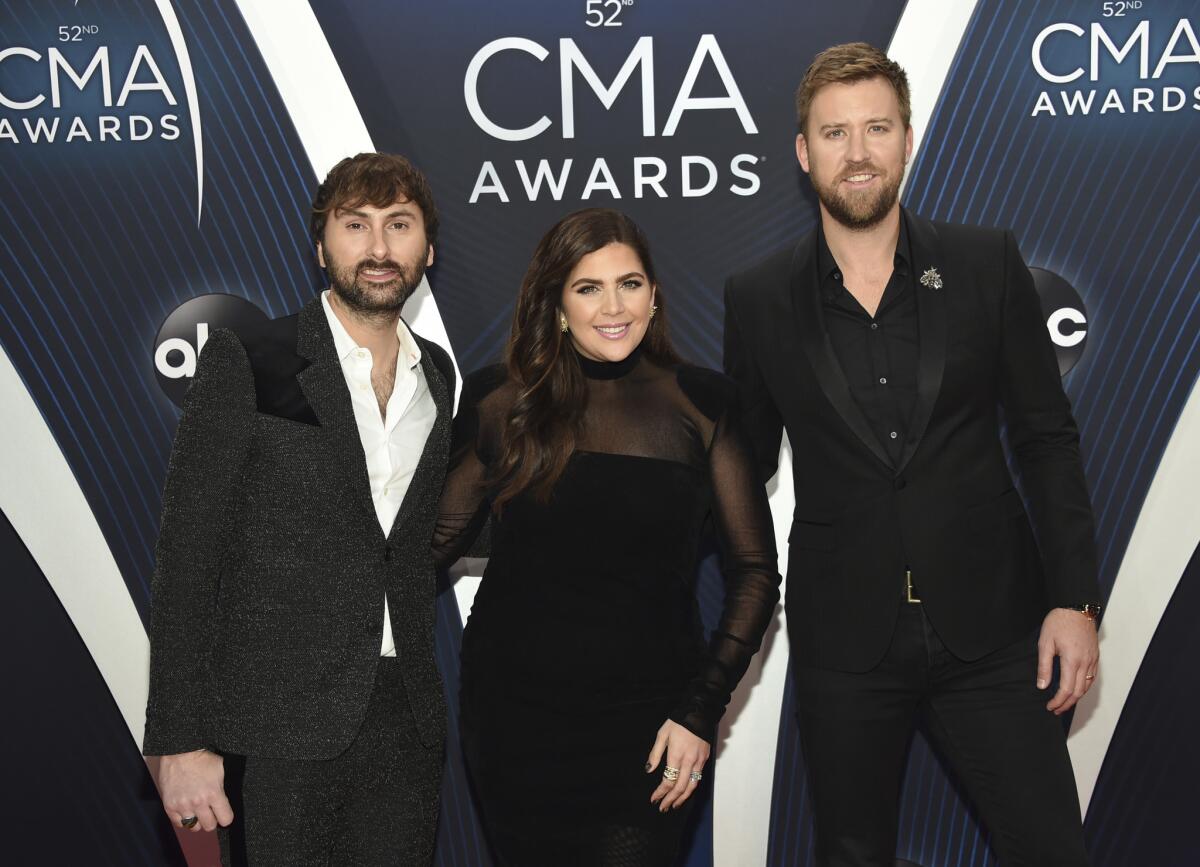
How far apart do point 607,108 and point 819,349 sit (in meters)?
1.28

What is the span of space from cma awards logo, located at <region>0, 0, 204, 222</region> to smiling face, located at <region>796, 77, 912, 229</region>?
1.97 m

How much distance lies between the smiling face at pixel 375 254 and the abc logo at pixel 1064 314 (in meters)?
1.93

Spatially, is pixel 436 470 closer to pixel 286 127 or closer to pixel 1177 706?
pixel 286 127

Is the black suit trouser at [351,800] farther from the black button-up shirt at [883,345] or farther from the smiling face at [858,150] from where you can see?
the smiling face at [858,150]

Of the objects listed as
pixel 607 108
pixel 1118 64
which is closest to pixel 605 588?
pixel 607 108

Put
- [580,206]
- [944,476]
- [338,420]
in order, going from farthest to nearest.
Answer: [580,206], [944,476], [338,420]

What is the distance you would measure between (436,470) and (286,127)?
1.52 m

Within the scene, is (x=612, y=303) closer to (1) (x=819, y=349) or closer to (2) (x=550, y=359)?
(2) (x=550, y=359)

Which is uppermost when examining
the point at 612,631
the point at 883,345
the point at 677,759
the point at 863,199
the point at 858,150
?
the point at 858,150

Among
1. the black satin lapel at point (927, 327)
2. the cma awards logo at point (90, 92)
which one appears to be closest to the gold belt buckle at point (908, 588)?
the black satin lapel at point (927, 327)

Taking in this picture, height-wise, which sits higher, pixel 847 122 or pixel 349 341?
pixel 847 122

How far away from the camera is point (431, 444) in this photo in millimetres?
2613

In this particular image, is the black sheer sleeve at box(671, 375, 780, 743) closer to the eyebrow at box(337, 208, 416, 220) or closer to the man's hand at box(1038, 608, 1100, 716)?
the man's hand at box(1038, 608, 1100, 716)

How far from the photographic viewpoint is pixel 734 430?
257 cm
